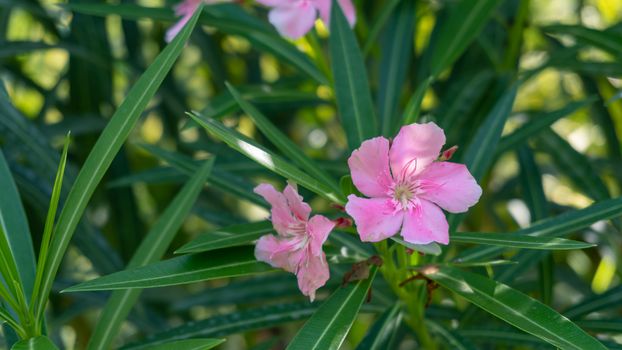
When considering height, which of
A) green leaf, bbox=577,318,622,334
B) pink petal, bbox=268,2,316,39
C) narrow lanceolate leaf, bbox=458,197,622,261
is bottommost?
green leaf, bbox=577,318,622,334

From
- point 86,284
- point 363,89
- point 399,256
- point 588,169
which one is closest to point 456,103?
point 588,169

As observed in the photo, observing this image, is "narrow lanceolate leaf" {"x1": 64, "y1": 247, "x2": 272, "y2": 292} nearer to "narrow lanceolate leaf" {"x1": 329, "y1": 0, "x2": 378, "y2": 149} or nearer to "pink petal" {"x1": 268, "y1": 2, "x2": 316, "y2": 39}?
"narrow lanceolate leaf" {"x1": 329, "y1": 0, "x2": 378, "y2": 149}

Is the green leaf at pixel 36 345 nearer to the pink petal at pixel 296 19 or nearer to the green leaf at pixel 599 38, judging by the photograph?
the pink petal at pixel 296 19

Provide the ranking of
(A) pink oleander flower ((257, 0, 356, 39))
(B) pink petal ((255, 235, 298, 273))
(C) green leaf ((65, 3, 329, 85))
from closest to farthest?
(B) pink petal ((255, 235, 298, 273))
(A) pink oleander flower ((257, 0, 356, 39))
(C) green leaf ((65, 3, 329, 85))

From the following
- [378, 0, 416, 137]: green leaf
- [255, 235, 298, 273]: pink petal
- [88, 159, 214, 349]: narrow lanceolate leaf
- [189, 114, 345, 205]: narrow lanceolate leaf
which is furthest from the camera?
[378, 0, 416, 137]: green leaf

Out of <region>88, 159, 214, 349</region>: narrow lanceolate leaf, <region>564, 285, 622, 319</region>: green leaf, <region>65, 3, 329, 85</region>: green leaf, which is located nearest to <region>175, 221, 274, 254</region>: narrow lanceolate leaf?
<region>88, 159, 214, 349</region>: narrow lanceolate leaf

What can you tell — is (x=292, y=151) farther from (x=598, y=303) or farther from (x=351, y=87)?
(x=598, y=303)

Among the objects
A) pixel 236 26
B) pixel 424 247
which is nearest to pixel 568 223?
pixel 424 247

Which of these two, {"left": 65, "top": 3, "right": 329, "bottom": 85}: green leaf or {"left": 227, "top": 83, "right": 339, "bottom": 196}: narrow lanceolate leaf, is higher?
{"left": 65, "top": 3, "right": 329, "bottom": 85}: green leaf
